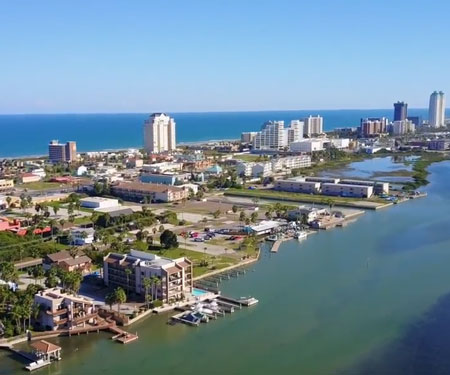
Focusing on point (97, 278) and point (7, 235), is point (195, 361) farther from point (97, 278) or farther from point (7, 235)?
point (7, 235)

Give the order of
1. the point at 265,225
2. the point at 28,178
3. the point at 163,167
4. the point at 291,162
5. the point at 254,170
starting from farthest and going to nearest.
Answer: the point at 291,162 < the point at 163,167 < the point at 254,170 < the point at 28,178 < the point at 265,225

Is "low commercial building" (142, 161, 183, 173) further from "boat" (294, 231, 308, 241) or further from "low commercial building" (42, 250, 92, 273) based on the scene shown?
"low commercial building" (42, 250, 92, 273)

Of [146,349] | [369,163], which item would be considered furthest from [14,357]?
[369,163]

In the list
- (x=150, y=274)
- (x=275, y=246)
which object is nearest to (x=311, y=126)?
(x=275, y=246)

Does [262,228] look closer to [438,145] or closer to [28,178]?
[28,178]

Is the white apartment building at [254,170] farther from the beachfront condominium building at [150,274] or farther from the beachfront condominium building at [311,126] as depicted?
the beachfront condominium building at [311,126]

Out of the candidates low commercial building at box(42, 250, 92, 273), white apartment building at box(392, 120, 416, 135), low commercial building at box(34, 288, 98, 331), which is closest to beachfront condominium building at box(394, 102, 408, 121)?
white apartment building at box(392, 120, 416, 135)
